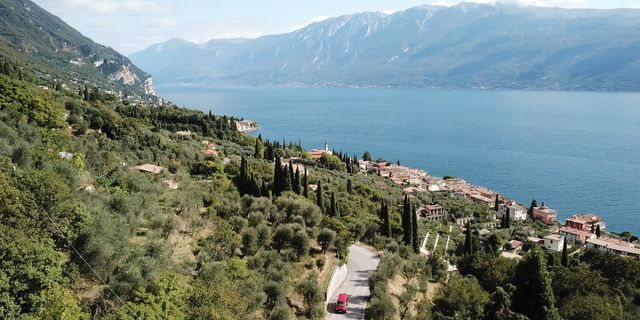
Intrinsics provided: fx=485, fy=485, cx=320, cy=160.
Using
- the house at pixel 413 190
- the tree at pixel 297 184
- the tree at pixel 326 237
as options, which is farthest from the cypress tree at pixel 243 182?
the house at pixel 413 190

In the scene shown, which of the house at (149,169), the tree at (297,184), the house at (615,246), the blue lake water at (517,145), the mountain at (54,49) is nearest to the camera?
the house at (149,169)

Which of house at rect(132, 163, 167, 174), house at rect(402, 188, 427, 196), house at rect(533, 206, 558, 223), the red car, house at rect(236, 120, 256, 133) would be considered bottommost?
house at rect(533, 206, 558, 223)

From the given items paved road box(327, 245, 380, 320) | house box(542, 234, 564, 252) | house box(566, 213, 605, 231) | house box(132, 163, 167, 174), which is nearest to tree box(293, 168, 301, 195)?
paved road box(327, 245, 380, 320)

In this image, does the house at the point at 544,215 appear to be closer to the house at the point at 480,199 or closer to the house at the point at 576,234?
the house at the point at 480,199

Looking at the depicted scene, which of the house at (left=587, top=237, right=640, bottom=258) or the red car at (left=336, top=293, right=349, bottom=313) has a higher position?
the red car at (left=336, top=293, right=349, bottom=313)

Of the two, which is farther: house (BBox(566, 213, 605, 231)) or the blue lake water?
the blue lake water

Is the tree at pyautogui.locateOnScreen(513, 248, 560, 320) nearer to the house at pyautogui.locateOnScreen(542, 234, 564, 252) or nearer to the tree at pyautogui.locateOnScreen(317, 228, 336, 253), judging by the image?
the tree at pyautogui.locateOnScreen(317, 228, 336, 253)

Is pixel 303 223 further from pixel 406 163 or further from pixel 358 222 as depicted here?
pixel 406 163
